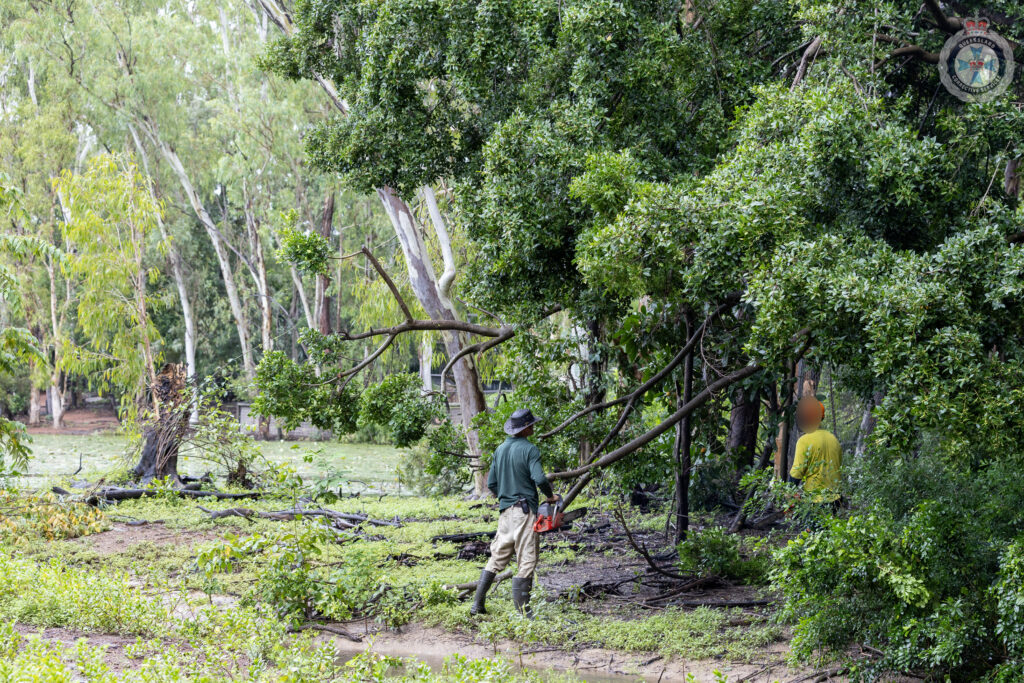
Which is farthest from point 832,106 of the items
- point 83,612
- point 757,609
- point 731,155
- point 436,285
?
point 436,285

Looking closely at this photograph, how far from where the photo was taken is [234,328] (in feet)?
139

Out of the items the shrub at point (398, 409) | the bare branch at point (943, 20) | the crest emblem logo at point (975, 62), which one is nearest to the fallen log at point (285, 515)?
the shrub at point (398, 409)

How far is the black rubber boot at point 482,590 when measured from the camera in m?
7.89

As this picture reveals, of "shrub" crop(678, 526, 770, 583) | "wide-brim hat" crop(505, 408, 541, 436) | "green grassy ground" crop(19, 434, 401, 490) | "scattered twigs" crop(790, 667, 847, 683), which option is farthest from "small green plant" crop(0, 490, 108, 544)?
"scattered twigs" crop(790, 667, 847, 683)

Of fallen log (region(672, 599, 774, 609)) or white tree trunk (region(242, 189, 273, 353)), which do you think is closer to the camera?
fallen log (region(672, 599, 774, 609))

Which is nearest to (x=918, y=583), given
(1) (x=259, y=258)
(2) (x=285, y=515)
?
(2) (x=285, y=515)

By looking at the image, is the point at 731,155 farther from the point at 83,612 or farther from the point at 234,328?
the point at 234,328

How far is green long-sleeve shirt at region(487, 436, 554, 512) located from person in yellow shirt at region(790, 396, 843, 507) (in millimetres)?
2364

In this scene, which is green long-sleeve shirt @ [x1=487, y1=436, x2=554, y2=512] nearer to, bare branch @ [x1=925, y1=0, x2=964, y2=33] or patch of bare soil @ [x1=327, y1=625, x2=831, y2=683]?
patch of bare soil @ [x1=327, y1=625, x2=831, y2=683]

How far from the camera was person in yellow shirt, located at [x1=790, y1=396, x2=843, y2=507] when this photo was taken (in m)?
8.28

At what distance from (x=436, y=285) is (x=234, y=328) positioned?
93.2ft

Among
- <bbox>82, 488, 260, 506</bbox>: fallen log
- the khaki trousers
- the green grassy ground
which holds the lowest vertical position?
the green grassy ground

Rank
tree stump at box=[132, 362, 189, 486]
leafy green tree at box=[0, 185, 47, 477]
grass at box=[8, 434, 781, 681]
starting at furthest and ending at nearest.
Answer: tree stump at box=[132, 362, 189, 486]
leafy green tree at box=[0, 185, 47, 477]
grass at box=[8, 434, 781, 681]

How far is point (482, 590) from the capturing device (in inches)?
312
